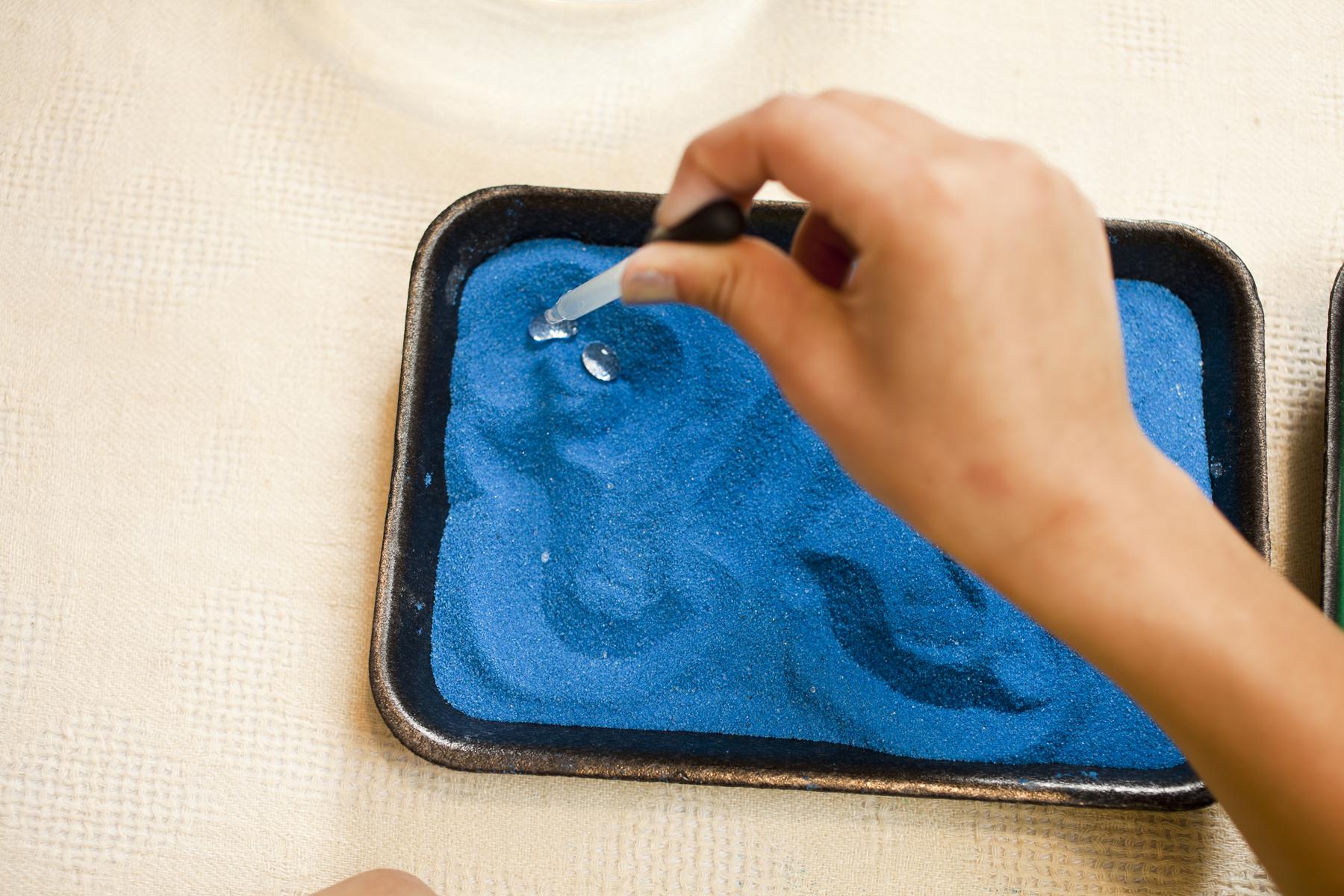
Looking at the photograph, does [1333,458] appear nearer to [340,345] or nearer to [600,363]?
[600,363]

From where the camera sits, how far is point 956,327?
32 centimetres

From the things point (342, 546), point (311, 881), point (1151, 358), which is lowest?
point (311, 881)

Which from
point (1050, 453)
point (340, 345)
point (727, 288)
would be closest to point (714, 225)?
point (727, 288)

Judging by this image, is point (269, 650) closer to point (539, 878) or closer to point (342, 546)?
point (342, 546)

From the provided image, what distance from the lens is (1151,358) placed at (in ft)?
1.75

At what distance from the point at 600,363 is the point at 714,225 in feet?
0.51

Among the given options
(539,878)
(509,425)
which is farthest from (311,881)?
(509,425)

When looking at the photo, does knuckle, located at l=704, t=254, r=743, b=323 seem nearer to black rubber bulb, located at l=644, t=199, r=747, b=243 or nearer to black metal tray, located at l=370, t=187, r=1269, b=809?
black rubber bulb, located at l=644, t=199, r=747, b=243

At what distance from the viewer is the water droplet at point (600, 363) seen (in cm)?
52

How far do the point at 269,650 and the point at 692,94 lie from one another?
1.45 feet

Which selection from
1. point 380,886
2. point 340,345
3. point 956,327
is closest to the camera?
point 956,327

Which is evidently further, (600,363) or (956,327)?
(600,363)

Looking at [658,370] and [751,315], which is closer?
[751,315]

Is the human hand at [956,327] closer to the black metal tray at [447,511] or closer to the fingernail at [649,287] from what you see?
the fingernail at [649,287]
